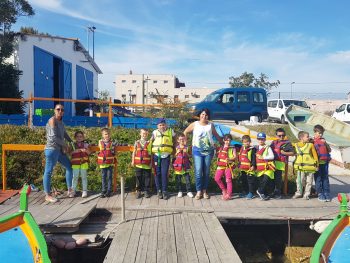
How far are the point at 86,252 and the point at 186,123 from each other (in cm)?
726

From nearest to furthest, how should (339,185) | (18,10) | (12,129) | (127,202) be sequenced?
(127,202), (339,185), (12,129), (18,10)

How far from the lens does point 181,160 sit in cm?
687

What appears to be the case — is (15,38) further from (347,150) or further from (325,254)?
(325,254)

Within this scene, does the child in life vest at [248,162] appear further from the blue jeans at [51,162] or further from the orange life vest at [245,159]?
the blue jeans at [51,162]

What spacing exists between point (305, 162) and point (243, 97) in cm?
1219

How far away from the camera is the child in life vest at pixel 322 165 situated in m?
6.90

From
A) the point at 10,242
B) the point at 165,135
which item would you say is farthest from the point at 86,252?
the point at 165,135

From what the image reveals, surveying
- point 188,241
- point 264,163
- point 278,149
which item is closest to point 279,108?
point 278,149

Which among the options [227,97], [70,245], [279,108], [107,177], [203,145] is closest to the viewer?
[70,245]

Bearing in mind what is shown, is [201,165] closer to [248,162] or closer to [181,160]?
[181,160]

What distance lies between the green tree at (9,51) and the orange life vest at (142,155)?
9.25m

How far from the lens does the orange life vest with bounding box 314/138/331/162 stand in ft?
22.6

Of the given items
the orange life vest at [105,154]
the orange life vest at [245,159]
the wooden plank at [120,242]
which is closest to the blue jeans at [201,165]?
the orange life vest at [245,159]

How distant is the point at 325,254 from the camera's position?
14.6 feet
